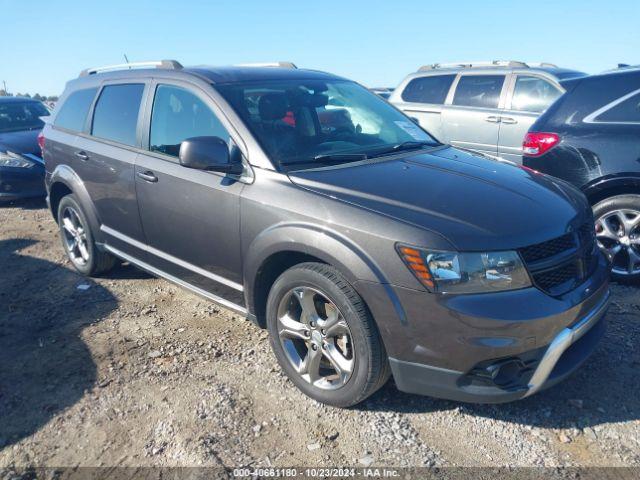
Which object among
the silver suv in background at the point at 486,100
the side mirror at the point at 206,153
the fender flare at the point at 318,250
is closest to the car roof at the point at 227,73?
the side mirror at the point at 206,153

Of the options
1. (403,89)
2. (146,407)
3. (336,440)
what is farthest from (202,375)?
(403,89)

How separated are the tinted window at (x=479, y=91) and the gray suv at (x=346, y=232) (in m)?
3.99

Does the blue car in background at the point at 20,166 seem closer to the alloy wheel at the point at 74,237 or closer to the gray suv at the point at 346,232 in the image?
the alloy wheel at the point at 74,237

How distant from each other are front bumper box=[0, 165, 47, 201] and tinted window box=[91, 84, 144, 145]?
→ 13.2ft

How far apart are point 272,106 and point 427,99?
534 centimetres

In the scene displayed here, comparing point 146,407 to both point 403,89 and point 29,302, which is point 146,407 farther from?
point 403,89

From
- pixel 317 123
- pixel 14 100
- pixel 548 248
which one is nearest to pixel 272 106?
pixel 317 123

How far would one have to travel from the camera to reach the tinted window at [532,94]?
7.04m

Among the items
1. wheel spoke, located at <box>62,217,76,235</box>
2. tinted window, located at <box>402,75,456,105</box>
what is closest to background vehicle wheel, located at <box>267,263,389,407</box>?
wheel spoke, located at <box>62,217,76,235</box>

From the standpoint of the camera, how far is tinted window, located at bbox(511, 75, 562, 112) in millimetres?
7035

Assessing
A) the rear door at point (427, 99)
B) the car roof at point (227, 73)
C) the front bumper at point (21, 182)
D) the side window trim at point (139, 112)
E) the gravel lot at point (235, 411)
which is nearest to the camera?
the gravel lot at point (235, 411)

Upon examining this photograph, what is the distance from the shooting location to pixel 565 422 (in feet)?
8.93

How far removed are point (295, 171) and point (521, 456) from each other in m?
1.89

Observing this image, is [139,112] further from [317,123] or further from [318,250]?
[318,250]
